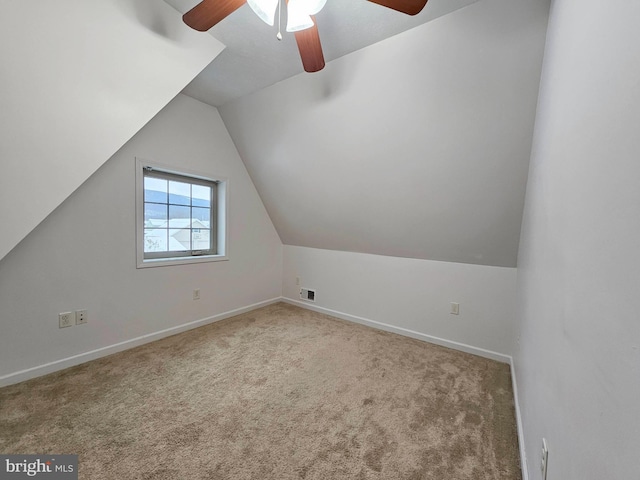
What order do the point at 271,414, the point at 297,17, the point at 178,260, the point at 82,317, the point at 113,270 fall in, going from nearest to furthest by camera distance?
the point at 297,17
the point at 271,414
the point at 82,317
the point at 113,270
the point at 178,260

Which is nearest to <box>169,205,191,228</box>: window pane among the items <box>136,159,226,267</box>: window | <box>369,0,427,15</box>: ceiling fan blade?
<box>136,159,226,267</box>: window

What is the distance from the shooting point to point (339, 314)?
350cm

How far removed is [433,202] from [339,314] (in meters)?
1.86

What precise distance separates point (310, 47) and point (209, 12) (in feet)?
1.60

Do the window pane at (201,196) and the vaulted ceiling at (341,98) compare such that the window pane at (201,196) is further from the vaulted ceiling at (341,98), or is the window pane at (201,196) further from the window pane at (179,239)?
the vaulted ceiling at (341,98)

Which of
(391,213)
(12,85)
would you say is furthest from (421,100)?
(12,85)

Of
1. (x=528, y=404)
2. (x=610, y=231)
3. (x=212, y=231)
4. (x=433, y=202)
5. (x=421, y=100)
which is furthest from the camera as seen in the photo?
(x=212, y=231)

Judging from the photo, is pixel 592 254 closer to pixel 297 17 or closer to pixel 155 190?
pixel 297 17

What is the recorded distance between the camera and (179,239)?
3002mm

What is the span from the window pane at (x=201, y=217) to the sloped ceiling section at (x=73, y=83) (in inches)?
51.1

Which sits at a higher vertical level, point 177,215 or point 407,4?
point 407,4

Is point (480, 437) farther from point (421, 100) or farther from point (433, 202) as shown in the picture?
point (421, 100)

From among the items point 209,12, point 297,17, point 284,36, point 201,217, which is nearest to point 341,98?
point 284,36

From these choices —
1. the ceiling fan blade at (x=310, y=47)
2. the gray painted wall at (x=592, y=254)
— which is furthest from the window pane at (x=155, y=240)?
the gray painted wall at (x=592, y=254)
